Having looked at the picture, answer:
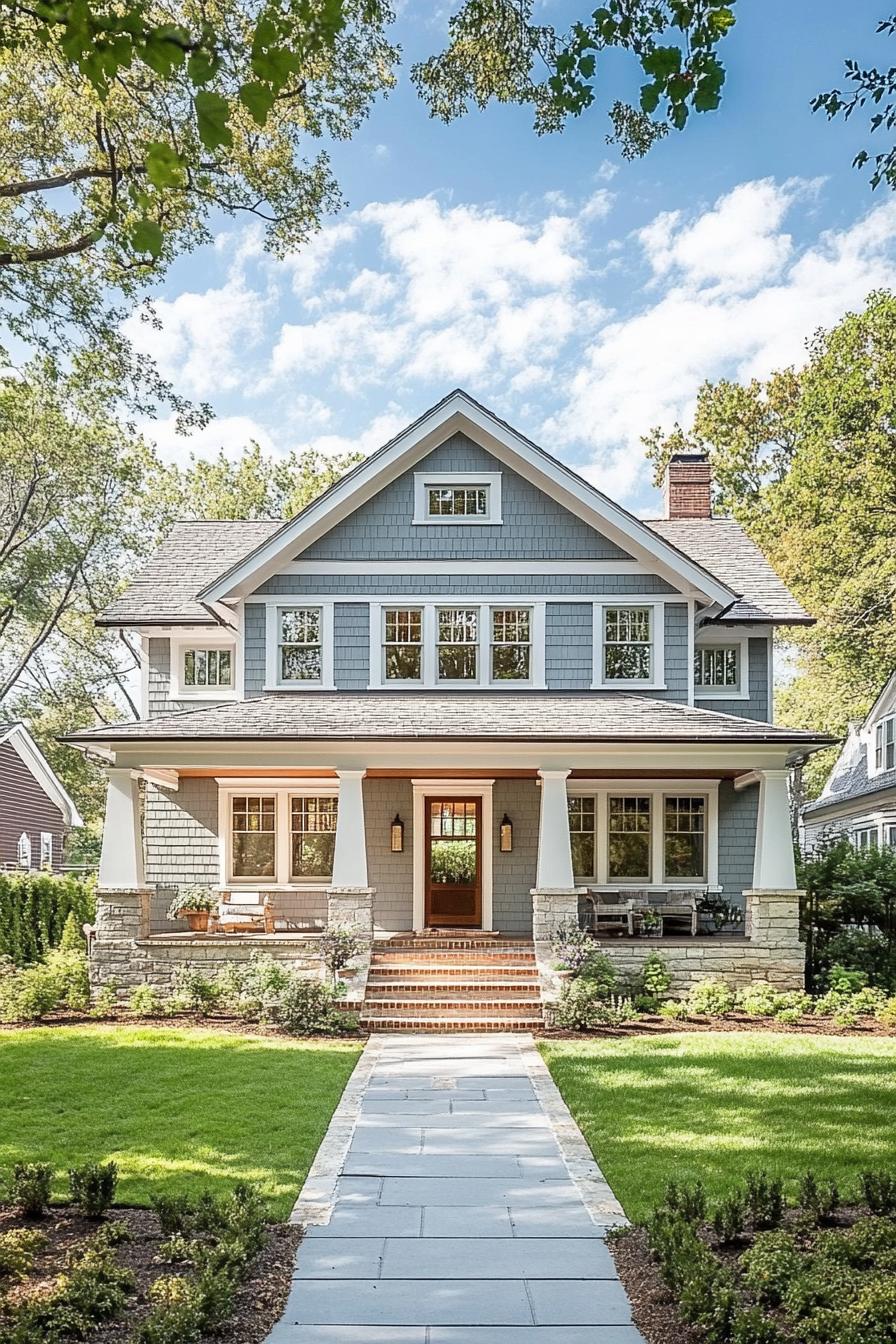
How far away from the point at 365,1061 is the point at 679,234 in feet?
42.3

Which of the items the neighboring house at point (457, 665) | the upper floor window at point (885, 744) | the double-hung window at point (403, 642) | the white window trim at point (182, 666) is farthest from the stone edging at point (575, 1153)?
the upper floor window at point (885, 744)

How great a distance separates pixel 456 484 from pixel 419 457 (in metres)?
0.74

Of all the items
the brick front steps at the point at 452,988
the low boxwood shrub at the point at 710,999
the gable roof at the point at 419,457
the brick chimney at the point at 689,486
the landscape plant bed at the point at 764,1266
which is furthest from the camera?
the brick chimney at the point at 689,486

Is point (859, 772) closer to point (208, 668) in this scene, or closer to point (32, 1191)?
point (208, 668)

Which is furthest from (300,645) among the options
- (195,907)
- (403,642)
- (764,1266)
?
(764,1266)

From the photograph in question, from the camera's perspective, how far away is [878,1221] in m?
5.68

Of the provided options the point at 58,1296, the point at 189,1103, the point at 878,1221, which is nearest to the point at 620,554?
the point at 189,1103

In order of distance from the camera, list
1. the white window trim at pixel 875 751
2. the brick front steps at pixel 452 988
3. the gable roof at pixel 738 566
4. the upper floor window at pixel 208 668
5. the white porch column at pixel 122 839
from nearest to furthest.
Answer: the brick front steps at pixel 452 988 < the white porch column at pixel 122 839 < the gable roof at pixel 738 566 < the upper floor window at pixel 208 668 < the white window trim at pixel 875 751

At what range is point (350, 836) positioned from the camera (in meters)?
14.9

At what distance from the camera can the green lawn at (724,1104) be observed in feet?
24.4

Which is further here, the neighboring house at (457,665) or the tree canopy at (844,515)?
the tree canopy at (844,515)

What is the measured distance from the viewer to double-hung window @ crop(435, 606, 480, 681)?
1791cm

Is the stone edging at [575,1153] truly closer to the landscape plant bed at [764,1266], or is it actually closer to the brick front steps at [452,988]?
the landscape plant bed at [764,1266]

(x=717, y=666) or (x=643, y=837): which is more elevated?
(x=717, y=666)
